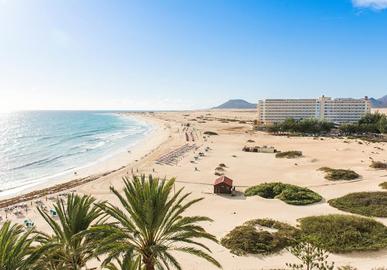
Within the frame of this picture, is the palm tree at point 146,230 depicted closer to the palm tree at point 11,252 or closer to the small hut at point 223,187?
the palm tree at point 11,252

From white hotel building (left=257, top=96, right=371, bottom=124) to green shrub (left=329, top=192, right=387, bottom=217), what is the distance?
11125cm

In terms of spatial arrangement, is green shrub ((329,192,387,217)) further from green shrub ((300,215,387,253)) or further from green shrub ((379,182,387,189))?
green shrub ((379,182,387,189))

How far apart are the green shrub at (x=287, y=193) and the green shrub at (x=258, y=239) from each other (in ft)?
27.5

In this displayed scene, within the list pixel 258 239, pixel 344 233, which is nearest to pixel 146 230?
pixel 258 239

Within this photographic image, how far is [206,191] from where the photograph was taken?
127 feet

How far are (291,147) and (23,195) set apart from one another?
5414 cm

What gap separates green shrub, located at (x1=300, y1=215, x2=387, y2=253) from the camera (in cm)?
2245

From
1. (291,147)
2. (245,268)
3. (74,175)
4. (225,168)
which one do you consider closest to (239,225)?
(245,268)

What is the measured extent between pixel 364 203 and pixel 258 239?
14.3m

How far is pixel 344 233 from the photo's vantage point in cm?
2362

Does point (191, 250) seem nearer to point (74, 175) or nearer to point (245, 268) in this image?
point (245, 268)

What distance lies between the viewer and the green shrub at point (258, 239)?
73.2 ft

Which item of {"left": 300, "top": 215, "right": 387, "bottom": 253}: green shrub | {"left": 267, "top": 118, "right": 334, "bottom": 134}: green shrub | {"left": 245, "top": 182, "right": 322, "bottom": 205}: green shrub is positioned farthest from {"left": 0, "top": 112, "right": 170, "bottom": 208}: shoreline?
{"left": 267, "top": 118, "right": 334, "bottom": 134}: green shrub

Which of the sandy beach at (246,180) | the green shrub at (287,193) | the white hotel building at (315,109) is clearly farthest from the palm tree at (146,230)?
the white hotel building at (315,109)
